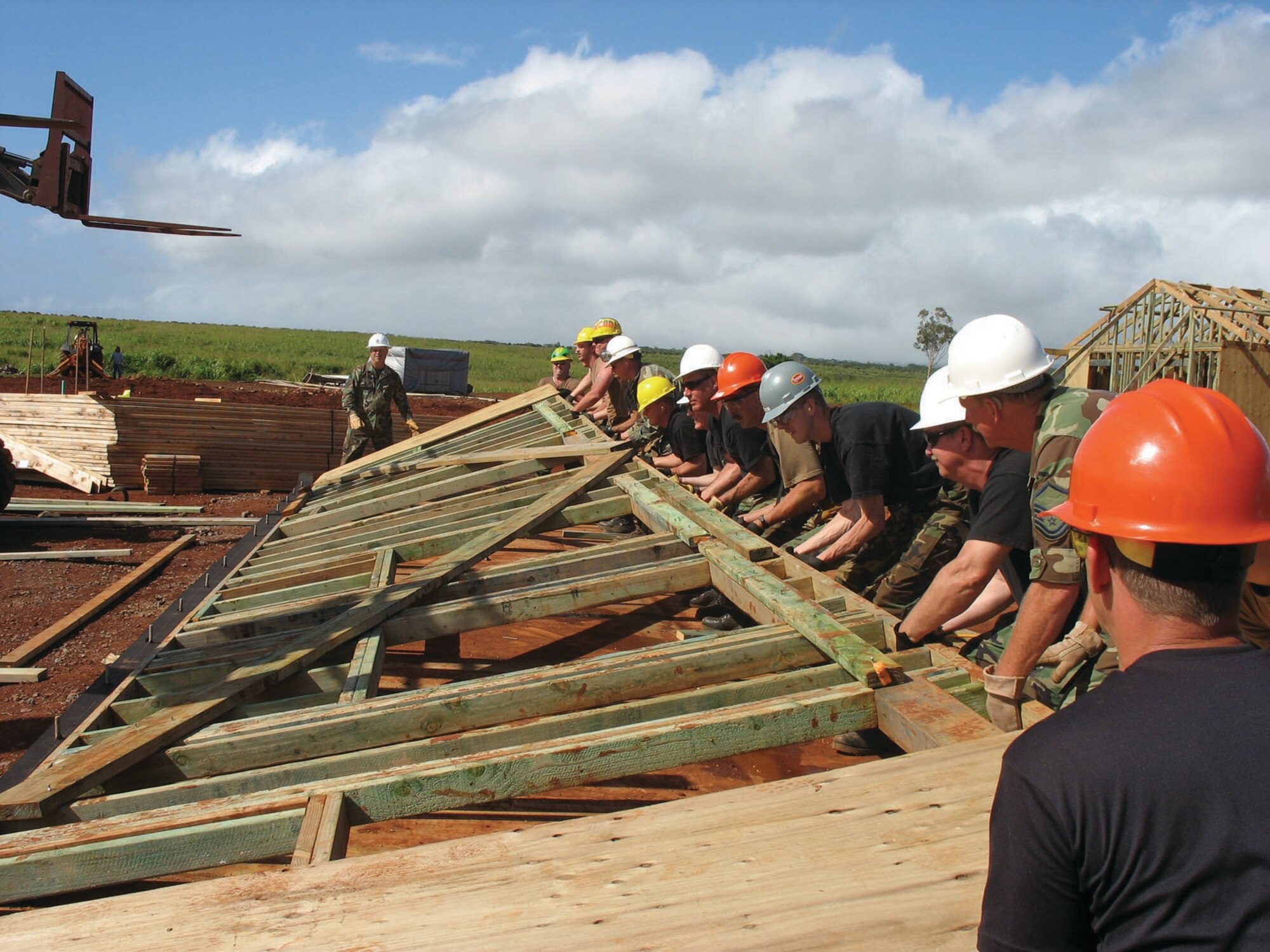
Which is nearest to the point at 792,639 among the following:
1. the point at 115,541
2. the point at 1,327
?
the point at 115,541

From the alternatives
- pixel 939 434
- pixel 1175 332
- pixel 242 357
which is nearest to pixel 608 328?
pixel 939 434

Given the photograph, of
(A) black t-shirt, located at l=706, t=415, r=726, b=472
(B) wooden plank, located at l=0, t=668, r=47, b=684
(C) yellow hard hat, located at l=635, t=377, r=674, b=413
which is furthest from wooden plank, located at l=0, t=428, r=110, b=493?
(A) black t-shirt, located at l=706, t=415, r=726, b=472

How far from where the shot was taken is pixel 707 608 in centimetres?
559

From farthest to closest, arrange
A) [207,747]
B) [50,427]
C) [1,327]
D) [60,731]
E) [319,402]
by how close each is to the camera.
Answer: [1,327] < [319,402] < [50,427] < [60,731] < [207,747]

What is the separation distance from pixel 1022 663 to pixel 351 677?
2.19 m

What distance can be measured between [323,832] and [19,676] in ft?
15.0

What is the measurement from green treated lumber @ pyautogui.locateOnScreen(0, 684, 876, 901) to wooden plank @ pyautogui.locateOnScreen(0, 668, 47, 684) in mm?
3875

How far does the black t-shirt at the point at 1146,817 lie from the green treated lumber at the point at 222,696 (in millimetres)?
2468

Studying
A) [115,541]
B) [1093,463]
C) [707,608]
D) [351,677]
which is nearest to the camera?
[1093,463]

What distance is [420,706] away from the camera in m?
2.83

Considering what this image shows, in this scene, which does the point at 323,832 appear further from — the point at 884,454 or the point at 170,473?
the point at 170,473

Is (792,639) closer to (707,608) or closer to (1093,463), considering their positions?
(1093,463)

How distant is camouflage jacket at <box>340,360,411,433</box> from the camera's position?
40.3 ft

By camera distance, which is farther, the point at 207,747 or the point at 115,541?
the point at 115,541
